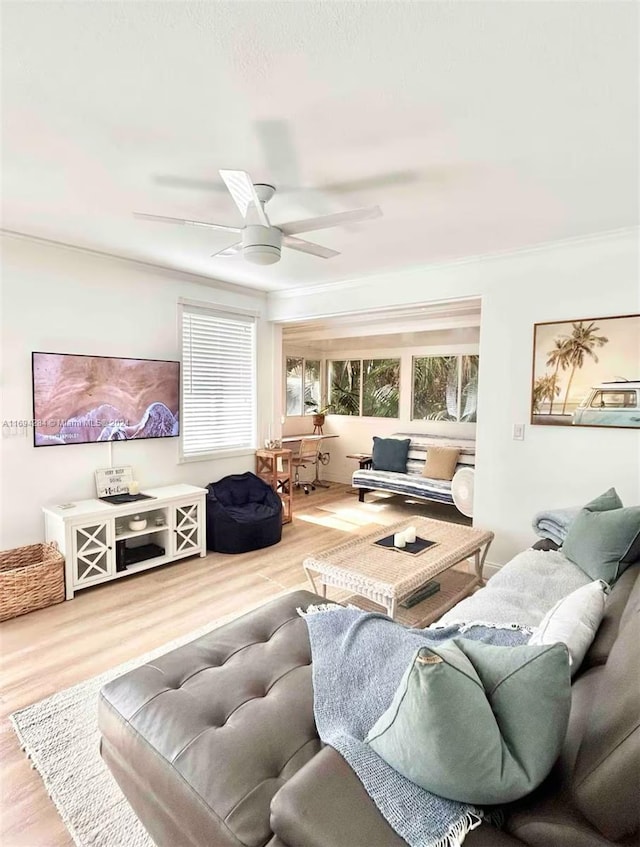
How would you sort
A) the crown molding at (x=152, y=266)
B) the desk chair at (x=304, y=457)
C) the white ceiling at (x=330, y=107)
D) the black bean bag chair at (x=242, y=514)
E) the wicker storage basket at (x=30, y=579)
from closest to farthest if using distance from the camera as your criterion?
the white ceiling at (x=330, y=107)
the wicker storage basket at (x=30, y=579)
the crown molding at (x=152, y=266)
the black bean bag chair at (x=242, y=514)
the desk chair at (x=304, y=457)

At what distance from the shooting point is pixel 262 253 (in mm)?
2377

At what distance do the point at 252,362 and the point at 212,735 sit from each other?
4.15 metres

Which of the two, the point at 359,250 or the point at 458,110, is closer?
the point at 458,110

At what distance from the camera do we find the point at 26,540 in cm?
338

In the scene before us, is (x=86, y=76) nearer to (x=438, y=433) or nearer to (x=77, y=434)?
(x=77, y=434)

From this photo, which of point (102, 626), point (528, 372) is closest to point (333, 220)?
point (528, 372)

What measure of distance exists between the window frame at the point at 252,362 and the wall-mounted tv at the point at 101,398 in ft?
0.51

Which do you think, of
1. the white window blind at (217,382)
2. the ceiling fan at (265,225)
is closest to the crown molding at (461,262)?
the white window blind at (217,382)

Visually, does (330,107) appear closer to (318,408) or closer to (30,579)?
(30,579)

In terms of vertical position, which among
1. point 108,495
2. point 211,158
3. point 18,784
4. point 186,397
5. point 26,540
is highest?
point 211,158

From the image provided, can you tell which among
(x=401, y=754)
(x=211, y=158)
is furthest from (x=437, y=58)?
(x=401, y=754)

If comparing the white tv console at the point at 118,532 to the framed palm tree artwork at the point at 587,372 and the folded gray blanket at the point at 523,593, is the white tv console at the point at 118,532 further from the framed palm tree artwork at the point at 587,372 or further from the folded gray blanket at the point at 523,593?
the framed palm tree artwork at the point at 587,372

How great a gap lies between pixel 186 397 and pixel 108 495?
119cm

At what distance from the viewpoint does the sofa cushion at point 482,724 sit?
905 mm
